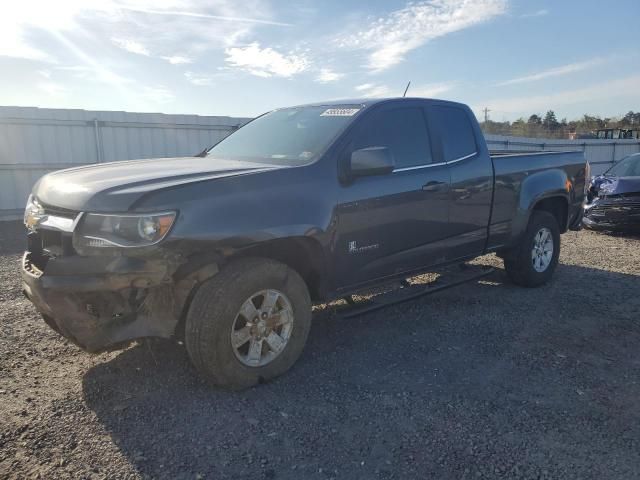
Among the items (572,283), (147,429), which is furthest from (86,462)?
(572,283)

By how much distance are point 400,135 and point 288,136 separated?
947mm

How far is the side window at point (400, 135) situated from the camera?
3953mm

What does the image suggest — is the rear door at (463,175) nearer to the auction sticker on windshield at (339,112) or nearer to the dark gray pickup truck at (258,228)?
the dark gray pickup truck at (258,228)

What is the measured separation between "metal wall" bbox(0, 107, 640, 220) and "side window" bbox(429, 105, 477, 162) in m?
8.27

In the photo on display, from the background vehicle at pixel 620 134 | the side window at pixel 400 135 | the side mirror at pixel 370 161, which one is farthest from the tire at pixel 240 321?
the background vehicle at pixel 620 134

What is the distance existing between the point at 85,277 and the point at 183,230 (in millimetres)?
588

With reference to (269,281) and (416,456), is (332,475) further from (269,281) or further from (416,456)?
(269,281)

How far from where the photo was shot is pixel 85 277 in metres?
2.76

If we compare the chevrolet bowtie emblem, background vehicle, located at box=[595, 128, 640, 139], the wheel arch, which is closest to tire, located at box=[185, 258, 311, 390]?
the wheel arch

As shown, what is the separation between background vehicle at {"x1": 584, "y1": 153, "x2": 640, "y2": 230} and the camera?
8.71 meters

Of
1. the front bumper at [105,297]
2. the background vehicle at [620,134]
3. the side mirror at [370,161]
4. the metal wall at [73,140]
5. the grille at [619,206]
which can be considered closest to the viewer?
the front bumper at [105,297]

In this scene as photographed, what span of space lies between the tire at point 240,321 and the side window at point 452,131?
6.64ft

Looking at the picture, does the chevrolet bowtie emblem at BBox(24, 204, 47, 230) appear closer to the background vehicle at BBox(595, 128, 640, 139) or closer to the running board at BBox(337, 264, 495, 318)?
the running board at BBox(337, 264, 495, 318)

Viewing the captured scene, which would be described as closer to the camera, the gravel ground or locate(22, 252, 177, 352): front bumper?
the gravel ground
